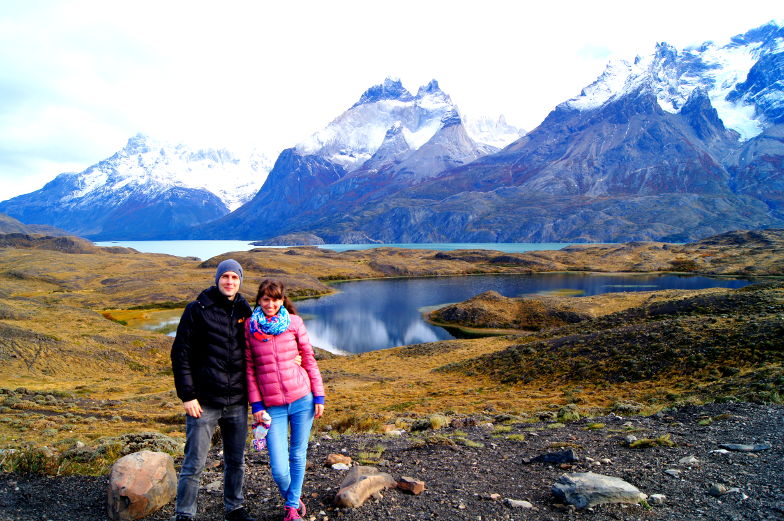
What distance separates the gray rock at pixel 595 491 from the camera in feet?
24.7

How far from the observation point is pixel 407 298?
10412 cm

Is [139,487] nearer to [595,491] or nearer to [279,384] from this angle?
[279,384]

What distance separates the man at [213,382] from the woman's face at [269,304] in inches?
19.7

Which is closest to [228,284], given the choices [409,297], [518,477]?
[518,477]

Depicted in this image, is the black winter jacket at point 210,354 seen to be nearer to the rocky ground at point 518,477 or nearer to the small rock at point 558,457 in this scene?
the rocky ground at point 518,477

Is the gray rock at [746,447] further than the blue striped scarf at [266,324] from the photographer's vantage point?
Yes

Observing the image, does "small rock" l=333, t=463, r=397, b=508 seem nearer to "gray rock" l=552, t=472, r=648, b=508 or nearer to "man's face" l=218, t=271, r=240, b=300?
"gray rock" l=552, t=472, r=648, b=508

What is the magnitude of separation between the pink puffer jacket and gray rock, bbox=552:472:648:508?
4.63 metres

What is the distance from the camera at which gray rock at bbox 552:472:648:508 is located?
752 cm

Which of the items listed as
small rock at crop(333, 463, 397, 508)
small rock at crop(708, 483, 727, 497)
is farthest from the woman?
small rock at crop(708, 483, 727, 497)

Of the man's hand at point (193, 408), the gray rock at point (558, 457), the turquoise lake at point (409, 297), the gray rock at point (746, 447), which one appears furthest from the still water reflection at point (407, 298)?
the man's hand at point (193, 408)

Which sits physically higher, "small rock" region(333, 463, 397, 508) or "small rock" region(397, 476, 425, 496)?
"small rock" region(333, 463, 397, 508)

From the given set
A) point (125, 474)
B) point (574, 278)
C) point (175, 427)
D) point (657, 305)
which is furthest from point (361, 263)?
point (125, 474)

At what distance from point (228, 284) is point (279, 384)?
188 cm
